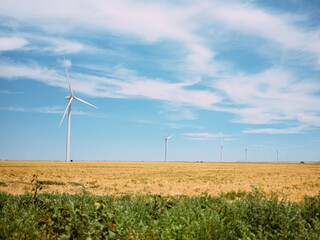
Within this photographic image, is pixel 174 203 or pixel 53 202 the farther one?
pixel 174 203

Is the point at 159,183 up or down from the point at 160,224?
down

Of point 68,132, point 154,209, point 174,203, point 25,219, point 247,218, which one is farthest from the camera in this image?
point 68,132

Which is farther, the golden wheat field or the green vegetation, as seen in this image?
the golden wheat field

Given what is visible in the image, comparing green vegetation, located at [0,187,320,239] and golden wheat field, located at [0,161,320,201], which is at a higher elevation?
green vegetation, located at [0,187,320,239]

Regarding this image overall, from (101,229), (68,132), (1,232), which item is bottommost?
(1,232)

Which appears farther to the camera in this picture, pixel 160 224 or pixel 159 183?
pixel 159 183

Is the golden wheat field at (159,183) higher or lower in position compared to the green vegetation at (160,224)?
lower

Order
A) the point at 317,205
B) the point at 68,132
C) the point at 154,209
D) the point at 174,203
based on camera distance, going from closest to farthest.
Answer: the point at 154,209 → the point at 317,205 → the point at 174,203 → the point at 68,132

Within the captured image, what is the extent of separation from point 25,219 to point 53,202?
5.93 ft

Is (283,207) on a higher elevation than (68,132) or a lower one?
lower

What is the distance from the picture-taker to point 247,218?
786 centimetres

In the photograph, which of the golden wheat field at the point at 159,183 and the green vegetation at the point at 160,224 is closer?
the green vegetation at the point at 160,224

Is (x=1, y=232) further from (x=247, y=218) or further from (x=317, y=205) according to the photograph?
(x=317, y=205)

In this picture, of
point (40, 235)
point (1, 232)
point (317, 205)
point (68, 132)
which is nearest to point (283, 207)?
point (317, 205)
